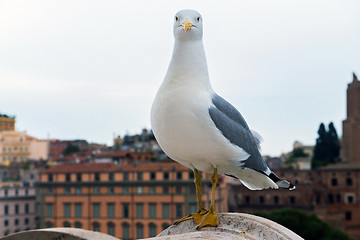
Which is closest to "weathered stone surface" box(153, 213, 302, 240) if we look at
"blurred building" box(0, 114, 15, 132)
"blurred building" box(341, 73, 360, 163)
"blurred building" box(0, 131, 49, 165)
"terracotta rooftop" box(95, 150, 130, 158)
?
"blurred building" box(0, 114, 15, 132)

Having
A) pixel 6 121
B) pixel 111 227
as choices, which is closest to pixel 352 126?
pixel 111 227

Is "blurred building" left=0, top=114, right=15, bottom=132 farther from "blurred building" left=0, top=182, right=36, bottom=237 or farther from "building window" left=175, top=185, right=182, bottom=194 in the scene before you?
"blurred building" left=0, top=182, right=36, bottom=237

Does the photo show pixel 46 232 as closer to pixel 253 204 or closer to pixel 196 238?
pixel 196 238

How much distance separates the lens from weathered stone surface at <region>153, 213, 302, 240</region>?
3.36 metres

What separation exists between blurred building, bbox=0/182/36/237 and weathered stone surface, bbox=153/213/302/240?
43358 mm

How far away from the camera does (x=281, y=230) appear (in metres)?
3.42

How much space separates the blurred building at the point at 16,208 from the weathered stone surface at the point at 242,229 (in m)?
43.4

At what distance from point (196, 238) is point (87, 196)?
130 feet

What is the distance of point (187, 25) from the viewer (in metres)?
3.29

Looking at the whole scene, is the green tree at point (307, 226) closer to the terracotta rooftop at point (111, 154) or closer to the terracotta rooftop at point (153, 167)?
the terracotta rooftop at point (153, 167)

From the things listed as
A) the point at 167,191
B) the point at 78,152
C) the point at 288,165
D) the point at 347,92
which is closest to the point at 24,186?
the point at 78,152

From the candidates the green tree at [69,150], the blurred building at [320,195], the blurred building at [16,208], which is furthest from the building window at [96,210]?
the blurred building at [320,195]

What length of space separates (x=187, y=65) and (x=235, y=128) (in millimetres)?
429

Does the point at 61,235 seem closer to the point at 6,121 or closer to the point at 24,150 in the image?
the point at 6,121
